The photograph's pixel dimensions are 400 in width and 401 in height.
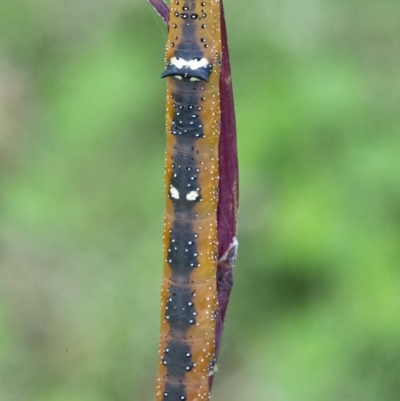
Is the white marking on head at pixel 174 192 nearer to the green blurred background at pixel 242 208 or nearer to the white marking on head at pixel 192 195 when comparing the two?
the white marking on head at pixel 192 195

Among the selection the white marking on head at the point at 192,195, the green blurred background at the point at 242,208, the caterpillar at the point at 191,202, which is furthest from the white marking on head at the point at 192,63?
the green blurred background at the point at 242,208

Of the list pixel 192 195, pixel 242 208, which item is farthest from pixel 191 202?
pixel 242 208

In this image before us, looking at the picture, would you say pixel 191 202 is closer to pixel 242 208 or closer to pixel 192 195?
pixel 192 195

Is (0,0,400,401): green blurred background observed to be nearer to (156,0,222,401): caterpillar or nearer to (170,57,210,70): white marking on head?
(156,0,222,401): caterpillar

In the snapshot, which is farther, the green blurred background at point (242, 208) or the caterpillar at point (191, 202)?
the green blurred background at point (242, 208)

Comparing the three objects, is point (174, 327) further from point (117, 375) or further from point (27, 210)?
point (27, 210)

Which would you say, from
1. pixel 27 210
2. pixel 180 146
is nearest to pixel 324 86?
pixel 27 210

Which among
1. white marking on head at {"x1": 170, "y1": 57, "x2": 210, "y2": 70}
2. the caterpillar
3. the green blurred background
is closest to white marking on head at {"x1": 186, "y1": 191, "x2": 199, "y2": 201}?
the caterpillar
